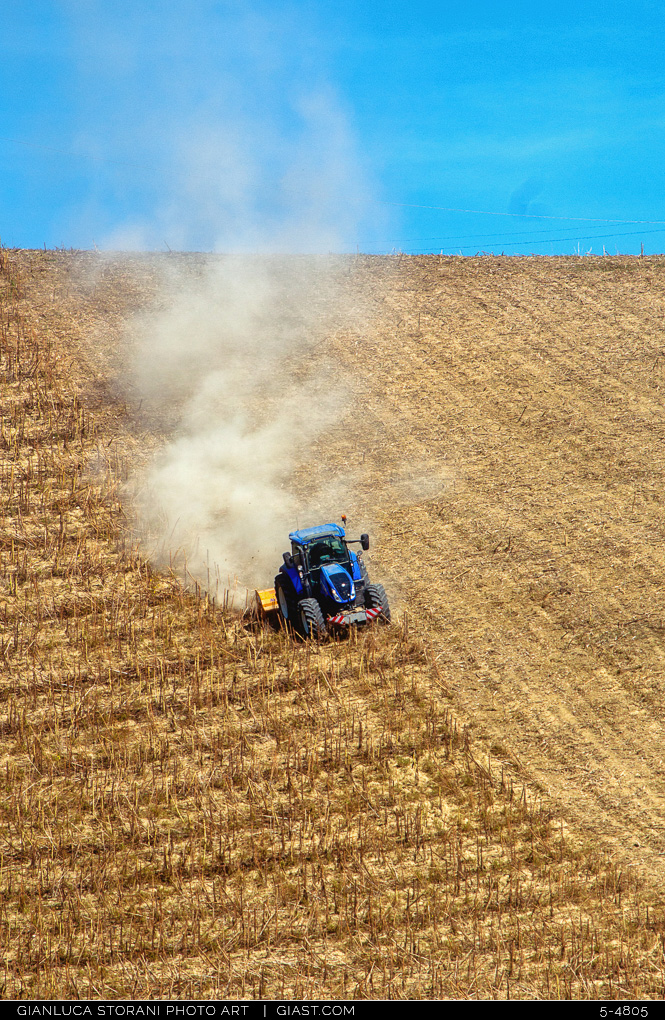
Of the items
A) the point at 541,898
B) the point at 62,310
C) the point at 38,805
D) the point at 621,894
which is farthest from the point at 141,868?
the point at 62,310

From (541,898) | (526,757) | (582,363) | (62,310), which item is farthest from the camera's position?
(62,310)

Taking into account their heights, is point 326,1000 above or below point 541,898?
below

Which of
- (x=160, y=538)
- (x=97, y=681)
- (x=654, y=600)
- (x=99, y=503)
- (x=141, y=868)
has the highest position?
(x=99, y=503)

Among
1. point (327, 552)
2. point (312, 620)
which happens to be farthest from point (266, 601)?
point (327, 552)

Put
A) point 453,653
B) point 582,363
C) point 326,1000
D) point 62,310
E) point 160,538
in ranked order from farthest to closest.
→ 1. point 62,310
2. point 582,363
3. point 160,538
4. point 453,653
5. point 326,1000

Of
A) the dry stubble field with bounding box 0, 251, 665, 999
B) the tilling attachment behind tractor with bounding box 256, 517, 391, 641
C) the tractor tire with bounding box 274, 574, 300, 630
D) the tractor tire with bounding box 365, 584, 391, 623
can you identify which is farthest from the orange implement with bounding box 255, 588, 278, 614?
the tractor tire with bounding box 365, 584, 391, 623

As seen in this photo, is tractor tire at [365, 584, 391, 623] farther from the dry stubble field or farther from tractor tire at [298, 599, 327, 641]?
tractor tire at [298, 599, 327, 641]

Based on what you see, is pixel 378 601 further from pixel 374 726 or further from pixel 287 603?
pixel 374 726

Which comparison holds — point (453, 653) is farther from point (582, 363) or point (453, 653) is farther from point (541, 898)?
point (582, 363)
